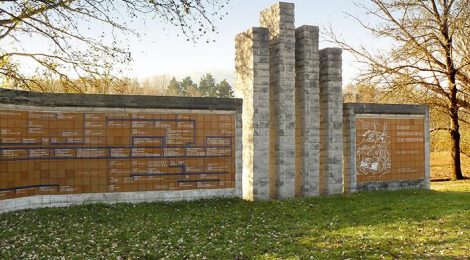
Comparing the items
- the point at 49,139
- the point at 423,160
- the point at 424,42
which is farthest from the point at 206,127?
the point at 424,42

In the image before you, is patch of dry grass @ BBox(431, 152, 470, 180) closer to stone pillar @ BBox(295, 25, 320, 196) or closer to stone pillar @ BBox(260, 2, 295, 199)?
stone pillar @ BBox(295, 25, 320, 196)

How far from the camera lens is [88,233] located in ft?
43.2

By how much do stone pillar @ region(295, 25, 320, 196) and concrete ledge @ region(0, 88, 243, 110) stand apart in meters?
3.36

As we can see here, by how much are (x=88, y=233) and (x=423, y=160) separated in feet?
58.1

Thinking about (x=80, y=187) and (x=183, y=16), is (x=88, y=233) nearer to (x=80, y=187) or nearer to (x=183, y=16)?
(x=80, y=187)

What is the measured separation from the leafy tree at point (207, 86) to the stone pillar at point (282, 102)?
66.3m

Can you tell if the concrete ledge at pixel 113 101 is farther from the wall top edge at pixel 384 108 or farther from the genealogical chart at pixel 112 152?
the wall top edge at pixel 384 108

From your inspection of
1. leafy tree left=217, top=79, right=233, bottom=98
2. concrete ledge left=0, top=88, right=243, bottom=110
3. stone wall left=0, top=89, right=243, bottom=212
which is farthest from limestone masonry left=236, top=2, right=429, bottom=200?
leafy tree left=217, top=79, right=233, bottom=98

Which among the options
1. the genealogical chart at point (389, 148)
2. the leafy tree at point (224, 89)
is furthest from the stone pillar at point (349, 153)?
the leafy tree at point (224, 89)

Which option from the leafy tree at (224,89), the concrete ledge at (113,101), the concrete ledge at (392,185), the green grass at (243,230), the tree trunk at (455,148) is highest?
the leafy tree at (224,89)

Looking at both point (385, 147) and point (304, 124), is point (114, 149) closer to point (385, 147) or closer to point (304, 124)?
point (304, 124)

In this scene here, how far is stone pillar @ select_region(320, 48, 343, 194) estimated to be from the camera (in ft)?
69.5

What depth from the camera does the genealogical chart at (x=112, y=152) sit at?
15383mm

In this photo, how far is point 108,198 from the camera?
1700 cm
